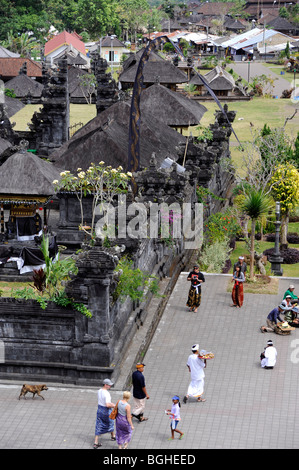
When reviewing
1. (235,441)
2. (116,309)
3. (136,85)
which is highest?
(136,85)

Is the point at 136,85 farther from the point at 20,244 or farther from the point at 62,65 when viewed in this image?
the point at 62,65

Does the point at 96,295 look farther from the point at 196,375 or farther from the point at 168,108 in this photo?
the point at 168,108

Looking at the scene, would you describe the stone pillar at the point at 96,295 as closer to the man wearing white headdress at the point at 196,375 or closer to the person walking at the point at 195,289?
the man wearing white headdress at the point at 196,375

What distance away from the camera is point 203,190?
34156 millimetres

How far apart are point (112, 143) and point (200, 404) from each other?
1424 centimetres

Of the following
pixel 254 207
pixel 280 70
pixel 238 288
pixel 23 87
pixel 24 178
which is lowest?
pixel 238 288

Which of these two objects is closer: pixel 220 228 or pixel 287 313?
pixel 287 313

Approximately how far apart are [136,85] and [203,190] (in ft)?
23.6

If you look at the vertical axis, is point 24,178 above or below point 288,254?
above

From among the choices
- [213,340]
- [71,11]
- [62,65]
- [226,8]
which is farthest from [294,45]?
[213,340]

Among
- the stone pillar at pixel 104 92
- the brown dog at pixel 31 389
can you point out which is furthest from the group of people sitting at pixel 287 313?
the stone pillar at pixel 104 92

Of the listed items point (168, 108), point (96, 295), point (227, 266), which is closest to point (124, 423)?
point (96, 295)

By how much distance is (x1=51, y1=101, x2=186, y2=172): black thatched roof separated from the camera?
31714 millimetres

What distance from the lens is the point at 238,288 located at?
25.9 metres
